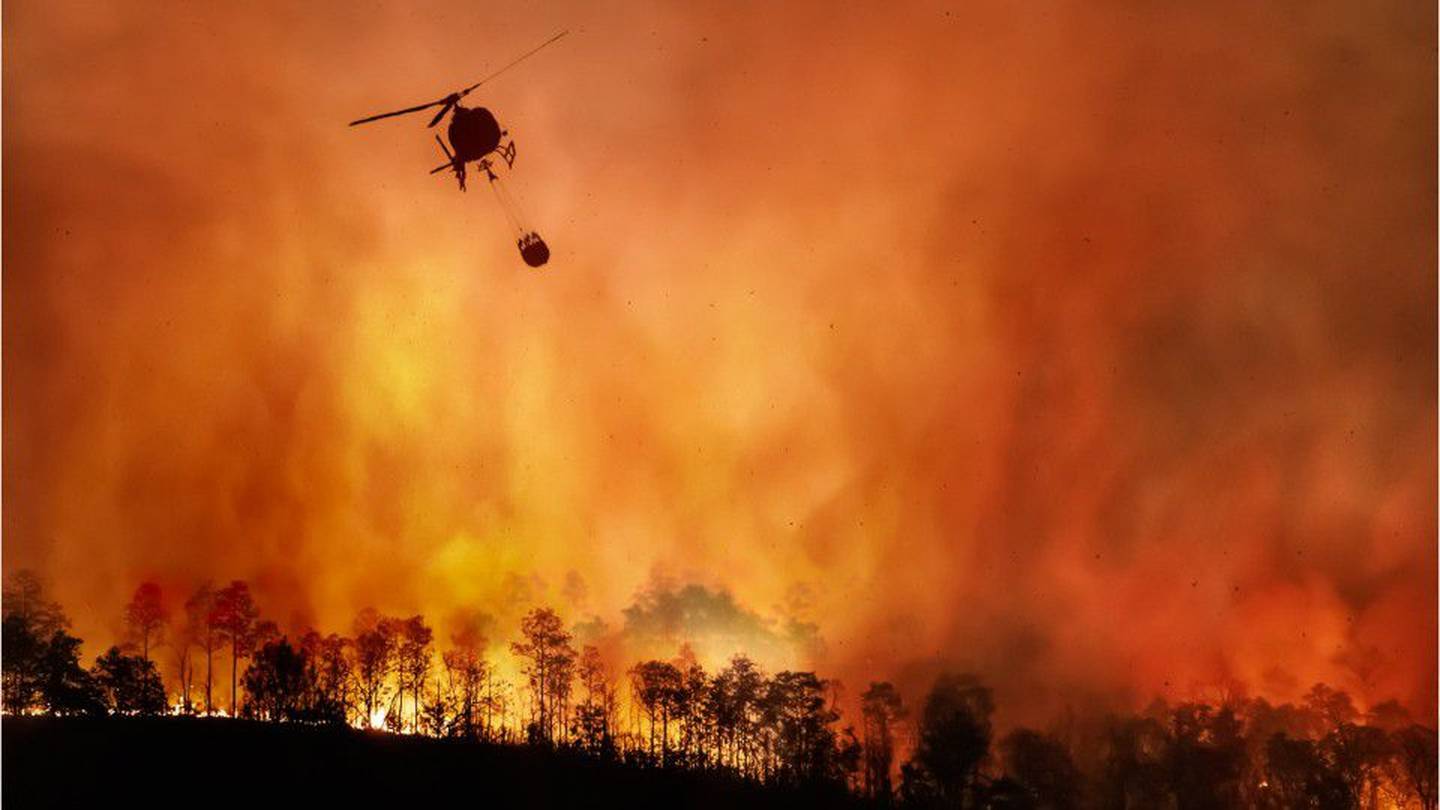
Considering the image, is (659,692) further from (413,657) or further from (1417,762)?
(1417,762)

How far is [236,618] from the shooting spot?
125750 millimetres

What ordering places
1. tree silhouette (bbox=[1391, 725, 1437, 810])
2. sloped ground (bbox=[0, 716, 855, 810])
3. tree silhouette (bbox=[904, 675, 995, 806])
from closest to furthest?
sloped ground (bbox=[0, 716, 855, 810]), tree silhouette (bbox=[904, 675, 995, 806]), tree silhouette (bbox=[1391, 725, 1437, 810])

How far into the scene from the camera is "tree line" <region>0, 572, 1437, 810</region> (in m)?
96.5

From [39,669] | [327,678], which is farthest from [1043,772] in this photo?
[39,669]

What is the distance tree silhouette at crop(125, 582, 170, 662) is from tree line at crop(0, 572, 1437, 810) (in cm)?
29

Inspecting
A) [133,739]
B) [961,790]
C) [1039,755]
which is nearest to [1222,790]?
[1039,755]

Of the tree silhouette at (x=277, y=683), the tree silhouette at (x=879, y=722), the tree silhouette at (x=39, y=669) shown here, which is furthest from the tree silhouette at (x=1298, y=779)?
the tree silhouette at (x=39, y=669)

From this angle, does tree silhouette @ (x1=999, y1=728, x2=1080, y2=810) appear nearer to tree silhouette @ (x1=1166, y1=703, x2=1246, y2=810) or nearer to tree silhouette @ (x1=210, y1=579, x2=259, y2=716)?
tree silhouette @ (x1=1166, y1=703, x2=1246, y2=810)

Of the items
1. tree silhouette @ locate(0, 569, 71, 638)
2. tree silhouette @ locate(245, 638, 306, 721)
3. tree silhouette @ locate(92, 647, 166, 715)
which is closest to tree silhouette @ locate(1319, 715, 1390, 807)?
tree silhouette @ locate(245, 638, 306, 721)

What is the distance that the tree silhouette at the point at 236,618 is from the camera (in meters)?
121

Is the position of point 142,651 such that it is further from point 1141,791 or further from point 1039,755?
point 1141,791

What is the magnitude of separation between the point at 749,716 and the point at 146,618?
232ft

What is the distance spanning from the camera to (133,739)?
53.9 m

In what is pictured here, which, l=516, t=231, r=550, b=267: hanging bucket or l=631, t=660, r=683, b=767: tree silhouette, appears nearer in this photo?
l=516, t=231, r=550, b=267: hanging bucket
